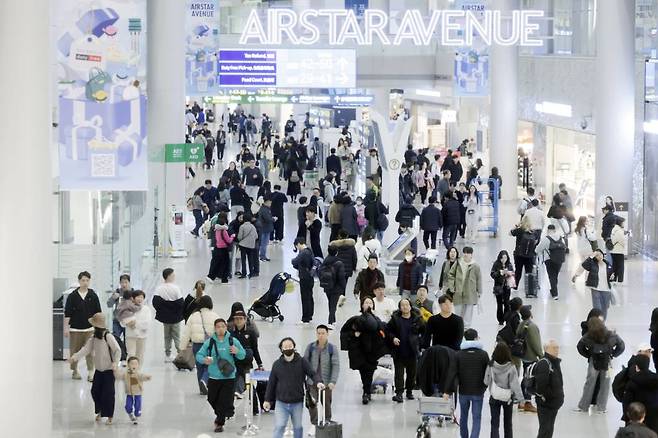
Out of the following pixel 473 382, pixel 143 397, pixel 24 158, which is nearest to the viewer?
pixel 24 158

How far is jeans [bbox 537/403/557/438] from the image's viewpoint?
1448 cm

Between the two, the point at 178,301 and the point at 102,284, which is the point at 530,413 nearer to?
the point at 178,301

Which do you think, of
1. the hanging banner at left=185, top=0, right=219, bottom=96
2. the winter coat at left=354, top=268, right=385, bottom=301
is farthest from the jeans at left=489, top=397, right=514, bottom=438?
the hanging banner at left=185, top=0, right=219, bottom=96

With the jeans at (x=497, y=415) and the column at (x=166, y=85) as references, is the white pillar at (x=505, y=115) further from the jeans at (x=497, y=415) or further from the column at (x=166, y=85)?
the jeans at (x=497, y=415)

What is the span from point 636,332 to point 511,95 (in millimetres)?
22897

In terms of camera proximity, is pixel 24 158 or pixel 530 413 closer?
pixel 24 158

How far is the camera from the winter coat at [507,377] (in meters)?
14.4

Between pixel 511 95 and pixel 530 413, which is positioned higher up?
pixel 511 95

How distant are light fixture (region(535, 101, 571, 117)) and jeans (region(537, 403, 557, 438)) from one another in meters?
24.2

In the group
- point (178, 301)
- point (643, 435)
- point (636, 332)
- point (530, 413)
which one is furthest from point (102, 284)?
point (643, 435)

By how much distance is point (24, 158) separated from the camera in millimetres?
13086

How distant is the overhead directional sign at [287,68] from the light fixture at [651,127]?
11.4 metres

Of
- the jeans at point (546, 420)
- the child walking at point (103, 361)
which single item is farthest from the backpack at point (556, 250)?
the child walking at point (103, 361)

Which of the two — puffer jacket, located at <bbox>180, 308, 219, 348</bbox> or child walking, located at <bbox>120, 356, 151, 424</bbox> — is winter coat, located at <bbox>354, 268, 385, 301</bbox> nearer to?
puffer jacket, located at <bbox>180, 308, 219, 348</bbox>
